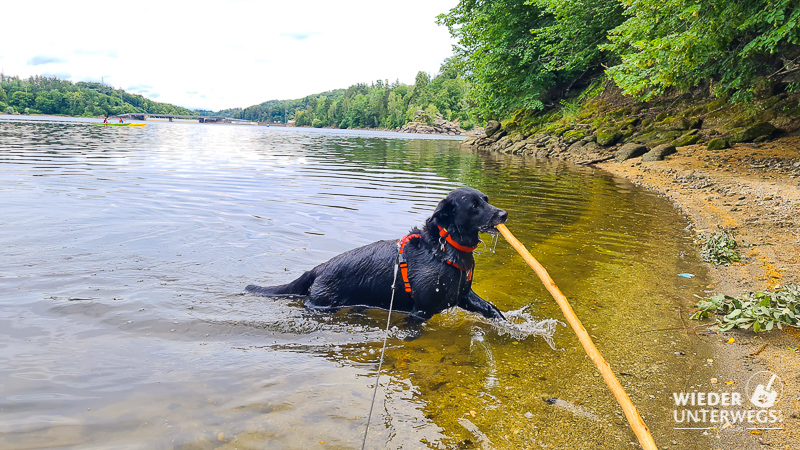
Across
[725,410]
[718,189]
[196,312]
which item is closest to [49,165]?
[196,312]

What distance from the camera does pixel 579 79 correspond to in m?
36.4

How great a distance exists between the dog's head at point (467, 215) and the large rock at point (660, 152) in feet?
65.4

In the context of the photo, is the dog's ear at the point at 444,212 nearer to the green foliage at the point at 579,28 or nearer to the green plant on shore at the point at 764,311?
the green plant on shore at the point at 764,311

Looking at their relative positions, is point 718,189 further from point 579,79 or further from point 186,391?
point 579,79

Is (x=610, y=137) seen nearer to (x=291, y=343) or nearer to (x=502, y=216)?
(x=502, y=216)

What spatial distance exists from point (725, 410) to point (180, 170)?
67.4 ft

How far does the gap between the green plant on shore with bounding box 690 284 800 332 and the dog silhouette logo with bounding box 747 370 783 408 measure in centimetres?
78

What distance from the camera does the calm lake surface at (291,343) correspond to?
11.4 feet

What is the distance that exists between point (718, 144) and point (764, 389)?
19.4 m

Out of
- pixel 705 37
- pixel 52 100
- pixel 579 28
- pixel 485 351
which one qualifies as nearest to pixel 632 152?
pixel 579 28

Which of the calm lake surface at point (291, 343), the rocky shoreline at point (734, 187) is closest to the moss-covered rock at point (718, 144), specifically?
the rocky shoreline at point (734, 187)

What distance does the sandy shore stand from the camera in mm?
3717

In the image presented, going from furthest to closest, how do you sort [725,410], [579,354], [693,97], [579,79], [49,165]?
[579,79], [693,97], [49,165], [579,354], [725,410]

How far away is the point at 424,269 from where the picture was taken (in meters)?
5.32
